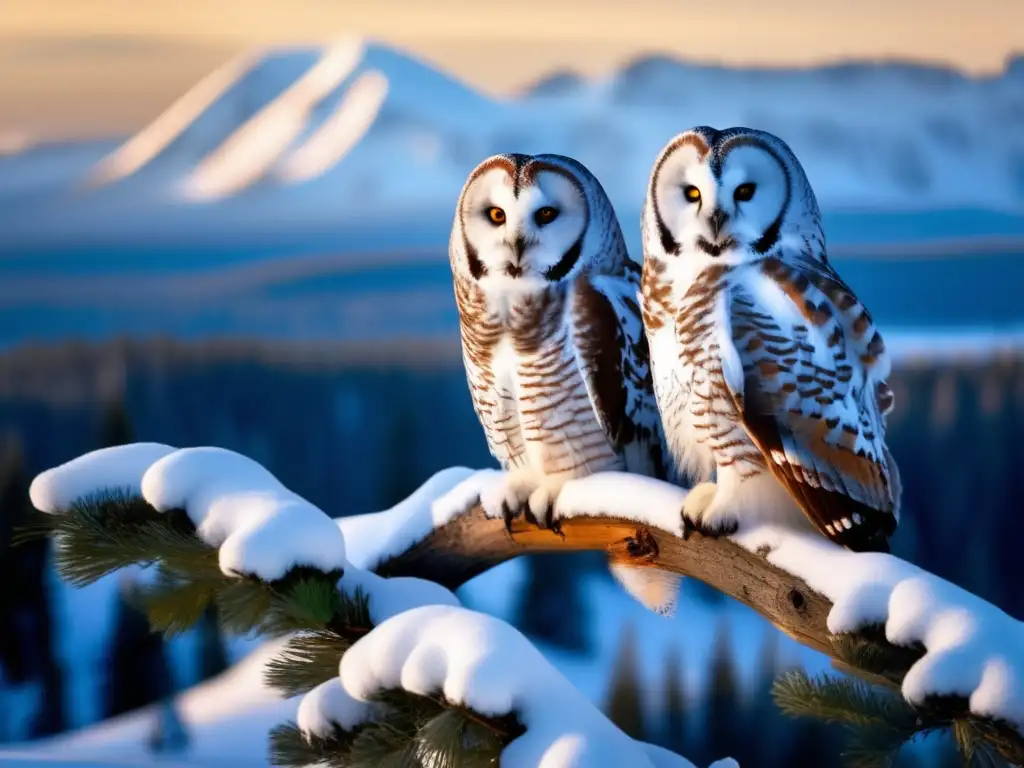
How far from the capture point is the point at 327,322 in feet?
8.46

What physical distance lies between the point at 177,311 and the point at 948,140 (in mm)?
1723

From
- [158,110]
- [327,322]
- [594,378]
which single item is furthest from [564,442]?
[158,110]

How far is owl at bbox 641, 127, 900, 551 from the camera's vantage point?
3.56 feet

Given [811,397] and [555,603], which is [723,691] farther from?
[811,397]

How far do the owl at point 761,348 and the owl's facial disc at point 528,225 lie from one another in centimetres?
14

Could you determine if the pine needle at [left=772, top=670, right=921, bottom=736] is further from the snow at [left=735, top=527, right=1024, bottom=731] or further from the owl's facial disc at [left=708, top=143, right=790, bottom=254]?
the owl's facial disc at [left=708, top=143, right=790, bottom=254]

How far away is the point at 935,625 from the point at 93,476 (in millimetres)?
737

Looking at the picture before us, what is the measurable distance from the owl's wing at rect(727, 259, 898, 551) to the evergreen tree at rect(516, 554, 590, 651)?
4.85 ft

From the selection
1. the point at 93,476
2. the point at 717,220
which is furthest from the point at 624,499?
the point at 93,476

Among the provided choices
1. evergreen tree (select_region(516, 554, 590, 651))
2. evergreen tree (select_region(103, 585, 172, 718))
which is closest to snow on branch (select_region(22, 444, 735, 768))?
evergreen tree (select_region(516, 554, 590, 651))

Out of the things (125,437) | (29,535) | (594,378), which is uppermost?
(594,378)

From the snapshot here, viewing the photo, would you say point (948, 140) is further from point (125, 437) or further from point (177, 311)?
point (125, 437)

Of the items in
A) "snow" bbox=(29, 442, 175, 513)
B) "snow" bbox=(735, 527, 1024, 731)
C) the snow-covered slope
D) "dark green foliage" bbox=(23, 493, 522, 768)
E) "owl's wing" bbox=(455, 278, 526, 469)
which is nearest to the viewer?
"snow" bbox=(735, 527, 1024, 731)

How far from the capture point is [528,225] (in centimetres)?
128
